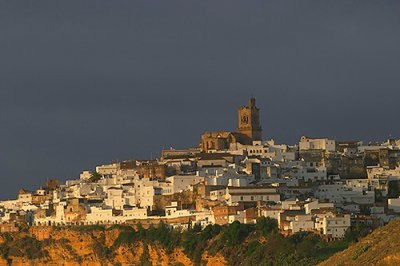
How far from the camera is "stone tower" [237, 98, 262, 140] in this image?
3620 inches

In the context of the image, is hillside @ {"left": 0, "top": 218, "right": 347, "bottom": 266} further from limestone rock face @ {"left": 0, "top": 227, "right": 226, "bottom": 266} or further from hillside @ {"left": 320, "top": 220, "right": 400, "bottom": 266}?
hillside @ {"left": 320, "top": 220, "right": 400, "bottom": 266}

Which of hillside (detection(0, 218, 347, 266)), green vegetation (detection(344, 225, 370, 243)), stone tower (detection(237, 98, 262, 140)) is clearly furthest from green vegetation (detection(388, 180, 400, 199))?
stone tower (detection(237, 98, 262, 140))

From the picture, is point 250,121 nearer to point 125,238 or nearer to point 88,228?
point 88,228

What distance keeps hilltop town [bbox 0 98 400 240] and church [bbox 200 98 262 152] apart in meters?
0.06

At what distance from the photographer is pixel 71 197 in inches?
3307

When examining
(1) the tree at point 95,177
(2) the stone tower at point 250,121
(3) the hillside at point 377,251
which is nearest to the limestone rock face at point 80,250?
(1) the tree at point 95,177

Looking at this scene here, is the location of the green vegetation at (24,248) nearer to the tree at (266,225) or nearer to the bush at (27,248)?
the bush at (27,248)

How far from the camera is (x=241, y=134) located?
91.8m

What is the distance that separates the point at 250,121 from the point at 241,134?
1.15 m

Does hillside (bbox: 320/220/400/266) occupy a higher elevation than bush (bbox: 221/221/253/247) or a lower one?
lower

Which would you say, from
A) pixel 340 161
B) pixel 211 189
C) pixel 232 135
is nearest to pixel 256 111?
pixel 232 135

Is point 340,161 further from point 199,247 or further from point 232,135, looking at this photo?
point 199,247

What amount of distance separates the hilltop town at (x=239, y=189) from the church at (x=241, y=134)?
0.06m

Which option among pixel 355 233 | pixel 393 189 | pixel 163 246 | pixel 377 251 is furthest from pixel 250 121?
pixel 377 251
